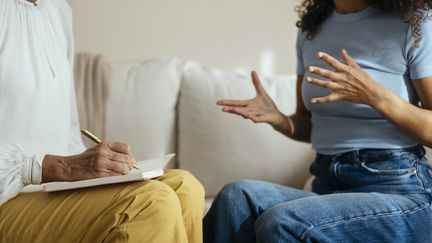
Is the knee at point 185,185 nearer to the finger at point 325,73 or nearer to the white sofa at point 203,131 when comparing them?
the finger at point 325,73

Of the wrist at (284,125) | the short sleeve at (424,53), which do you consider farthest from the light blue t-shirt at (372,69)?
the wrist at (284,125)

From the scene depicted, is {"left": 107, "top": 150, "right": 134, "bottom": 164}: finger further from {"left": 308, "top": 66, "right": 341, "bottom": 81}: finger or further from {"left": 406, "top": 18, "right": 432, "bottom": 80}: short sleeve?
{"left": 406, "top": 18, "right": 432, "bottom": 80}: short sleeve

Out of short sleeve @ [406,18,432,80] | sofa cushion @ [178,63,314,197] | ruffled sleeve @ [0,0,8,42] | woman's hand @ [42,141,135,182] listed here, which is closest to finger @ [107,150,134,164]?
woman's hand @ [42,141,135,182]

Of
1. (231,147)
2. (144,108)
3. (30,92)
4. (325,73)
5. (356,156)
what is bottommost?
(231,147)

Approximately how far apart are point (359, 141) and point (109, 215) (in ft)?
2.14

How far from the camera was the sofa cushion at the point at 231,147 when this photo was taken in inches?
79.3

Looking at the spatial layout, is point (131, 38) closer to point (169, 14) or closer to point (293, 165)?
point (169, 14)

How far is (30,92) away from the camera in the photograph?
1.35 meters

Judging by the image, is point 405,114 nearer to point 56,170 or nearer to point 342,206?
point 342,206

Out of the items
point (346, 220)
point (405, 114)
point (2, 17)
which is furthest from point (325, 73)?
point (2, 17)

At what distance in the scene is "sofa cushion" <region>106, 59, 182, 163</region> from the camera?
2.02 metres

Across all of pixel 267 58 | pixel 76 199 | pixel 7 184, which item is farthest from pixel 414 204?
pixel 267 58

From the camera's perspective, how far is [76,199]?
3.96 ft

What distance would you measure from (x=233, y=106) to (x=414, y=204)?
1.75 ft
